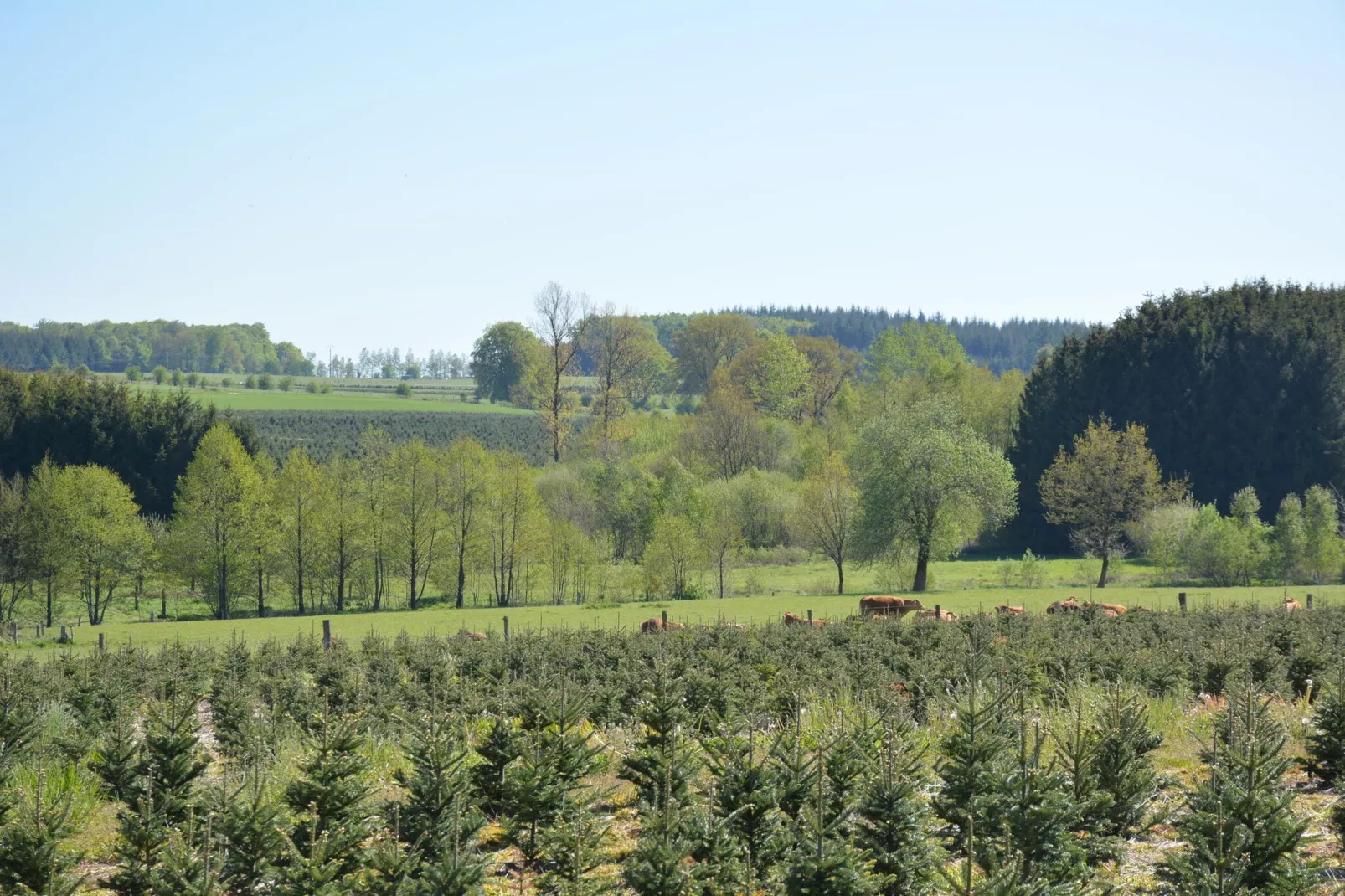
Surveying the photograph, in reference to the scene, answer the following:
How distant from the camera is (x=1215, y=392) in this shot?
231ft

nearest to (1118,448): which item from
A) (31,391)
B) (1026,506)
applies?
(1026,506)

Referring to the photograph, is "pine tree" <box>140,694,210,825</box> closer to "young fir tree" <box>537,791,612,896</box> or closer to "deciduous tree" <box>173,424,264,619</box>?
"young fir tree" <box>537,791,612,896</box>

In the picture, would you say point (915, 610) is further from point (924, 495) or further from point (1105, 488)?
point (1105, 488)

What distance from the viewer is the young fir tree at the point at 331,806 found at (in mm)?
9602

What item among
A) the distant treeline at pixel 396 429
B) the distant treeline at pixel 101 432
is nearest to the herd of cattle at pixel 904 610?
the distant treeline at pixel 101 432

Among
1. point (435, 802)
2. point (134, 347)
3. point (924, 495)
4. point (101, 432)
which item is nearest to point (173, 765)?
point (435, 802)

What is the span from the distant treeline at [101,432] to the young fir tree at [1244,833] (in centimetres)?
6637

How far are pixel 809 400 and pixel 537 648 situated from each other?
268 feet

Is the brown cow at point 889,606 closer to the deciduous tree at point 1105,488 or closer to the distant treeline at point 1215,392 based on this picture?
the deciduous tree at point 1105,488

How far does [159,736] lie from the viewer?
12164mm

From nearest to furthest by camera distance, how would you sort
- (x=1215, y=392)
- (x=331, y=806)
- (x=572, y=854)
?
(x=572, y=854), (x=331, y=806), (x=1215, y=392)

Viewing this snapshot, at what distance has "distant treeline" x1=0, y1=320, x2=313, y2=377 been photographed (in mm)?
144875

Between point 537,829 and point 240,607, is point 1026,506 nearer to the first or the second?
point 240,607

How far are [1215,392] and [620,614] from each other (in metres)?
43.9
